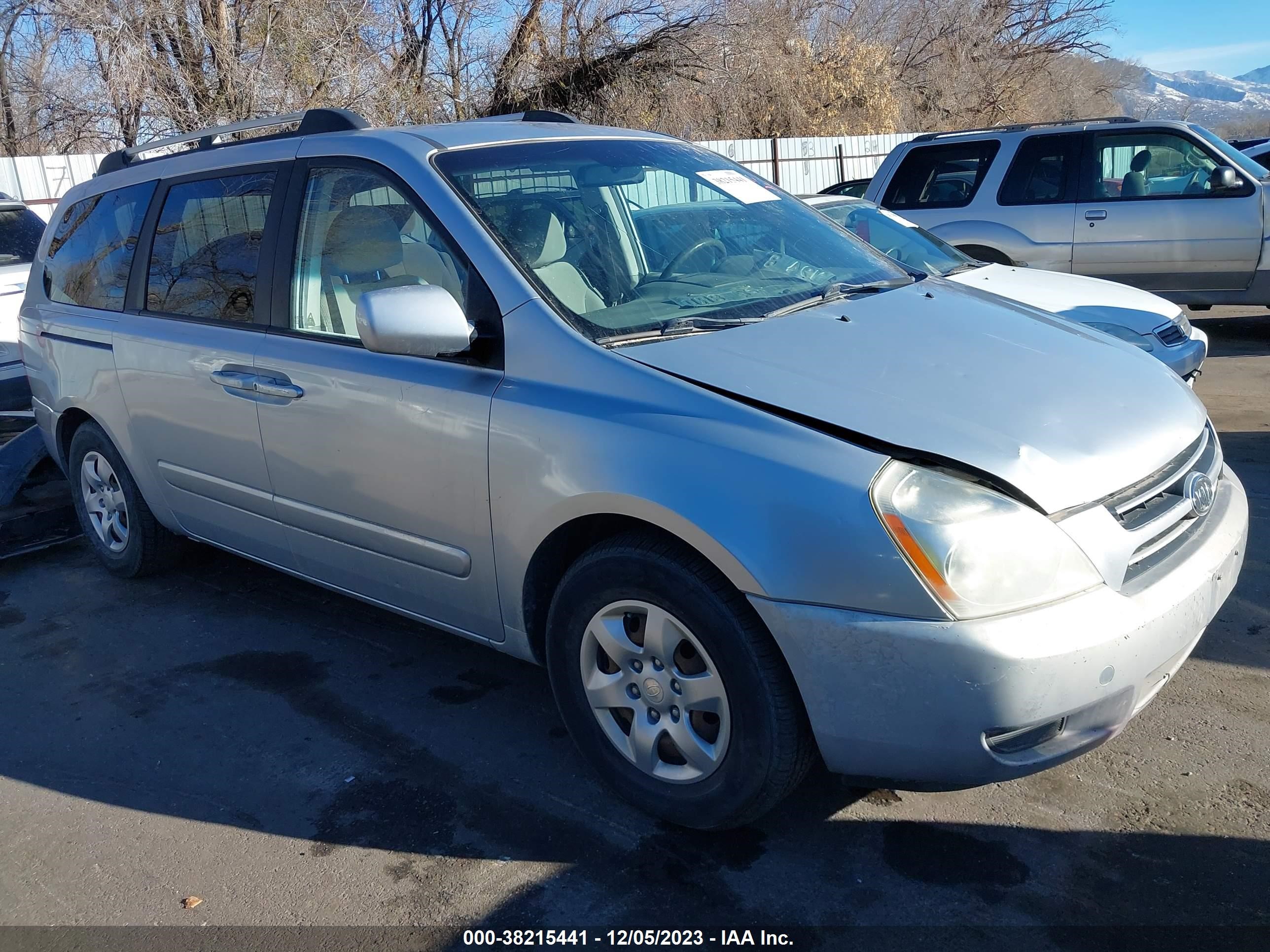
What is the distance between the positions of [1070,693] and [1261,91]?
236 meters

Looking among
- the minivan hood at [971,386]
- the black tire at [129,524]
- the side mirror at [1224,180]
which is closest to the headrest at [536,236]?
the minivan hood at [971,386]

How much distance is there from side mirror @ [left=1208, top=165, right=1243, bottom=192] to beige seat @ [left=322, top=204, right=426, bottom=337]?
7.54 m

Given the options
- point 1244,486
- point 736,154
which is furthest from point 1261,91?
point 1244,486

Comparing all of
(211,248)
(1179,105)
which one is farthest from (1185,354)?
(1179,105)

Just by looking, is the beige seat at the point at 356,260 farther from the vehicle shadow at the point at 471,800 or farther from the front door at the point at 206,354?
the vehicle shadow at the point at 471,800

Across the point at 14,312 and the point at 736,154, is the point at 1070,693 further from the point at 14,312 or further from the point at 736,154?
the point at 736,154

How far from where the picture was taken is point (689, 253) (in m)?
3.55

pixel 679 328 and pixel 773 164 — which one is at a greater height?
pixel 773 164

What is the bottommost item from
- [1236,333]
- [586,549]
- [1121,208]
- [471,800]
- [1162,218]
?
[1236,333]

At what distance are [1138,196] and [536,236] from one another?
7273mm

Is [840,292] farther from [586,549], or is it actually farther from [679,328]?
[586,549]

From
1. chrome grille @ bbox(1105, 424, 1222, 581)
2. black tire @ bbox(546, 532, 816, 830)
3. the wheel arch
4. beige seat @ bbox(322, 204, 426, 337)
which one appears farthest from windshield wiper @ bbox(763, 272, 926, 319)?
beige seat @ bbox(322, 204, 426, 337)

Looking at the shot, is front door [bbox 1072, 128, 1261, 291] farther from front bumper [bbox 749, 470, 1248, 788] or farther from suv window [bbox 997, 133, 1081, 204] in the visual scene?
front bumper [bbox 749, 470, 1248, 788]

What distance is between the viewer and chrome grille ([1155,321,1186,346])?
6094 millimetres
